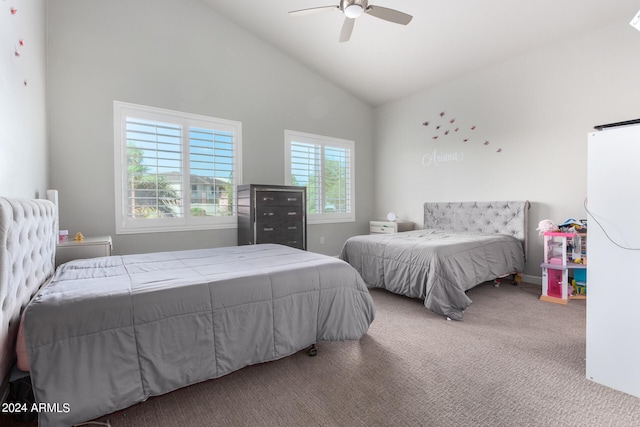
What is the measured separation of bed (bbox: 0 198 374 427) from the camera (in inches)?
51.6

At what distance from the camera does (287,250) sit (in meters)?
2.79

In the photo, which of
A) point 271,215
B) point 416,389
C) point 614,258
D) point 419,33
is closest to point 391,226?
point 271,215

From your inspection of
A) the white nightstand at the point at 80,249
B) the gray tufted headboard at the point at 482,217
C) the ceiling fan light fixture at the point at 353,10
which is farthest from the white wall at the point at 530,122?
the white nightstand at the point at 80,249

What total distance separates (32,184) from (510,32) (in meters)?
5.12

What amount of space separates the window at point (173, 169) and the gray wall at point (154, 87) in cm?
11

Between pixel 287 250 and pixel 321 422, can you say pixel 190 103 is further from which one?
pixel 321 422

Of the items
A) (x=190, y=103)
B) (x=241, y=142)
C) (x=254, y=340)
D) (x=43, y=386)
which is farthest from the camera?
(x=241, y=142)

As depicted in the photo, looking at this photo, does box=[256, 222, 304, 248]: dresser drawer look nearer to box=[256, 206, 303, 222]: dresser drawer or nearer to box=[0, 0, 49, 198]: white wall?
box=[256, 206, 303, 222]: dresser drawer

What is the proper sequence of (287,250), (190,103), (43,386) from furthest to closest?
1. (190,103)
2. (287,250)
3. (43,386)

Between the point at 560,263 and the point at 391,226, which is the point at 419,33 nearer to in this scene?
the point at 391,226

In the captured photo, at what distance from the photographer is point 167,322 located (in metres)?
1.54

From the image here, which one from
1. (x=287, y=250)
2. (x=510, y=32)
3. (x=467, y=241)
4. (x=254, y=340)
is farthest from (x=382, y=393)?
(x=510, y=32)

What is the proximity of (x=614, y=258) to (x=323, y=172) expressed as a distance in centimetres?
422

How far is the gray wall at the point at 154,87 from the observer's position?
3.34 meters
